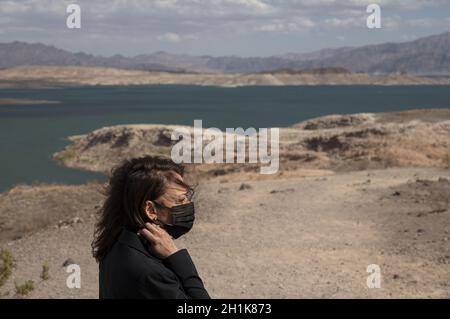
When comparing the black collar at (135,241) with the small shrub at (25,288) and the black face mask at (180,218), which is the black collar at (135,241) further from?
the small shrub at (25,288)

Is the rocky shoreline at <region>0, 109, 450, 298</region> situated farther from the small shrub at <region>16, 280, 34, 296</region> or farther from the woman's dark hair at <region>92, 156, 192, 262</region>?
the woman's dark hair at <region>92, 156, 192, 262</region>

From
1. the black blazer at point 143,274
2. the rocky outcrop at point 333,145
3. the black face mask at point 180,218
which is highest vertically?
the black face mask at point 180,218

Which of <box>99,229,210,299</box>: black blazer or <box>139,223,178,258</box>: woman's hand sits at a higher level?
<box>139,223,178,258</box>: woman's hand

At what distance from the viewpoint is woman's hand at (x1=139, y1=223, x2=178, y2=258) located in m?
2.71

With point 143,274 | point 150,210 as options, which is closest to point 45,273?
point 150,210

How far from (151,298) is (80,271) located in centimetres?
1007

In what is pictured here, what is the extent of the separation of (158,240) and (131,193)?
25cm

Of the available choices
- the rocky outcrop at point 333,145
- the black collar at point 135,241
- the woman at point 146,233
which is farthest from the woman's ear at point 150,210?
the rocky outcrop at point 333,145

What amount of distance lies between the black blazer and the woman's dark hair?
0.27ft

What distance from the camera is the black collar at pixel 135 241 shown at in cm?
266

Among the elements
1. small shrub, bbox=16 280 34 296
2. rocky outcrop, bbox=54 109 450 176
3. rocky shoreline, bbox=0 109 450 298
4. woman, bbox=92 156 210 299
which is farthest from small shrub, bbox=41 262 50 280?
rocky outcrop, bbox=54 109 450 176

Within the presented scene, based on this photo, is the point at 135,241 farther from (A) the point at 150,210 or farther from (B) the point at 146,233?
(A) the point at 150,210

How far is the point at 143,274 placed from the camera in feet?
8.41

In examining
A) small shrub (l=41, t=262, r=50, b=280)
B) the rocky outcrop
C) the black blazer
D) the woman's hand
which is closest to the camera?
the black blazer
